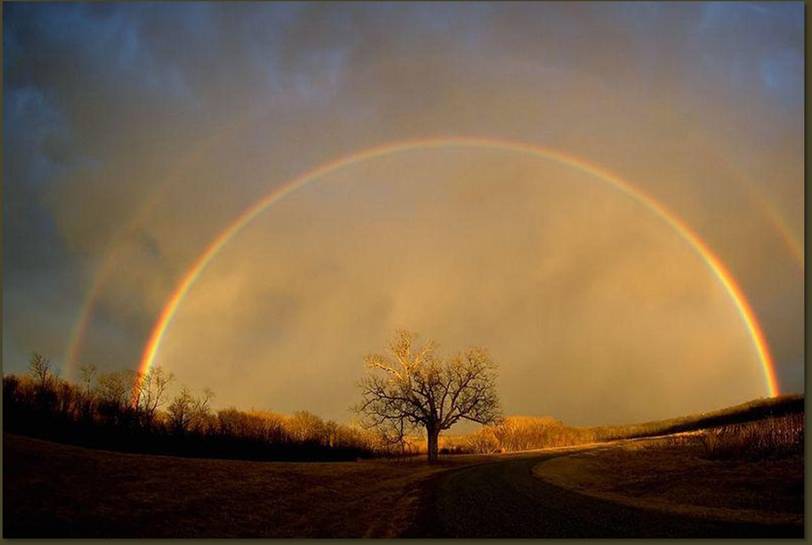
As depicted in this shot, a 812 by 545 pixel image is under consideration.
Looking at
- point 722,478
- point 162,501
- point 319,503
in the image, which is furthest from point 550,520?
point 162,501

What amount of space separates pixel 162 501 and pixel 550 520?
12.3 m

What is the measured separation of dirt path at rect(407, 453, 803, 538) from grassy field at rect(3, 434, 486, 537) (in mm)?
1185

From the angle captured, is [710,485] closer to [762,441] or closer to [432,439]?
[762,441]

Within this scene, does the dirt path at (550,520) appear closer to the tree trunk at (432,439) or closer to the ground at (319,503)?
the ground at (319,503)

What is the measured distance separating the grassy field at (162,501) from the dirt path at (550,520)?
1.18m

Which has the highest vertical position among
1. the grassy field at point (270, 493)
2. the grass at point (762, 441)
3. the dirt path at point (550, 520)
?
the grass at point (762, 441)

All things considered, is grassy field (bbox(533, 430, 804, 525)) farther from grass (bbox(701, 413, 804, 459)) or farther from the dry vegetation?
grass (bbox(701, 413, 804, 459))

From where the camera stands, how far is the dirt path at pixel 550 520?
1736cm

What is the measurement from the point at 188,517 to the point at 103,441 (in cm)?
1366

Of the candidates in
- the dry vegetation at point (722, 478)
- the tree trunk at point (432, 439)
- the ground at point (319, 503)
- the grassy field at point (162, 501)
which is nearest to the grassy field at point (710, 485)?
the dry vegetation at point (722, 478)

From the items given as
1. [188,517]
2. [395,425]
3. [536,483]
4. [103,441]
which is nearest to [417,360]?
[395,425]

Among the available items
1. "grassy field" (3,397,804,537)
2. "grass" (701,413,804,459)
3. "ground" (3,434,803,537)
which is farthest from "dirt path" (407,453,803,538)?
"grass" (701,413,804,459)

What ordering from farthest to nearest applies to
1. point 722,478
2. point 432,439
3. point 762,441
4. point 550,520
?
point 432,439 < point 762,441 < point 722,478 < point 550,520

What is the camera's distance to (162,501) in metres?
20.2
